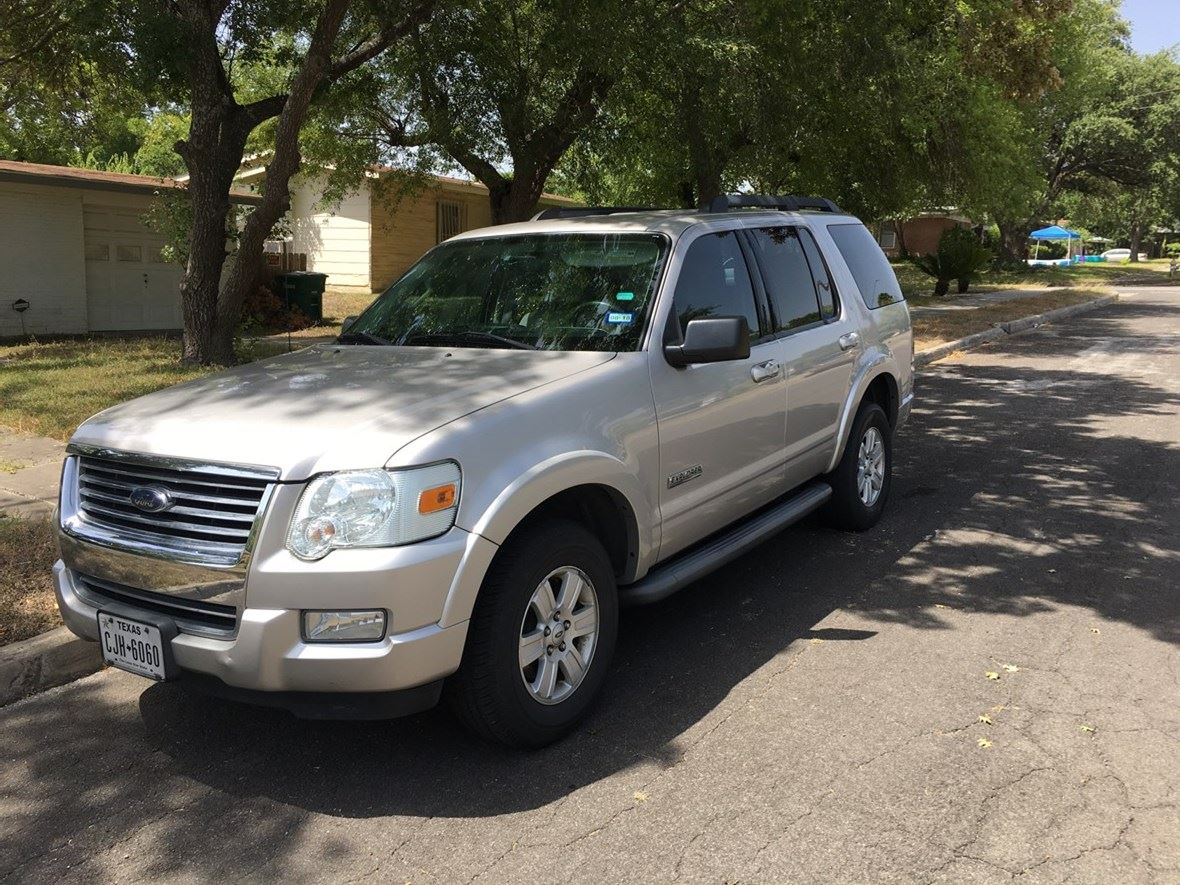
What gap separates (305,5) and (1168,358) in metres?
13.3

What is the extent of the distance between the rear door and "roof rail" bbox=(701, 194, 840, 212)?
0.67ft

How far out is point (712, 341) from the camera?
416cm

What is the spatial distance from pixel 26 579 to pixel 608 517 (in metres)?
3.05

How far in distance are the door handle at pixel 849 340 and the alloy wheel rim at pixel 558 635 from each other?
271 centimetres

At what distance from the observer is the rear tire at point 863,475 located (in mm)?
6070

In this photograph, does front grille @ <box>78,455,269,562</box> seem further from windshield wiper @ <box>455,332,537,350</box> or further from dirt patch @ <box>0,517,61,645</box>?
windshield wiper @ <box>455,332,537,350</box>

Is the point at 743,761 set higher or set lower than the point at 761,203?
lower

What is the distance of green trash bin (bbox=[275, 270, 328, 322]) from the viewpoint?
66.3ft

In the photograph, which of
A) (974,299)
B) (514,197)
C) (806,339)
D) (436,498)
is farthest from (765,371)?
(974,299)

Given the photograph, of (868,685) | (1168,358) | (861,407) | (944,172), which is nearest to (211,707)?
(868,685)

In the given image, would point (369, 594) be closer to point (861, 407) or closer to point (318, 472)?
point (318, 472)

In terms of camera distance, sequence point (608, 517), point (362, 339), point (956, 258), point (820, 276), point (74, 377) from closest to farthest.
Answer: point (608, 517) < point (362, 339) < point (820, 276) < point (74, 377) < point (956, 258)

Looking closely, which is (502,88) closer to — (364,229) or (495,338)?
(495,338)

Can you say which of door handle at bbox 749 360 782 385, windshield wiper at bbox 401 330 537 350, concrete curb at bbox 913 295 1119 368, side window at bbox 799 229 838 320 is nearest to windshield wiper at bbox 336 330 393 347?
windshield wiper at bbox 401 330 537 350
